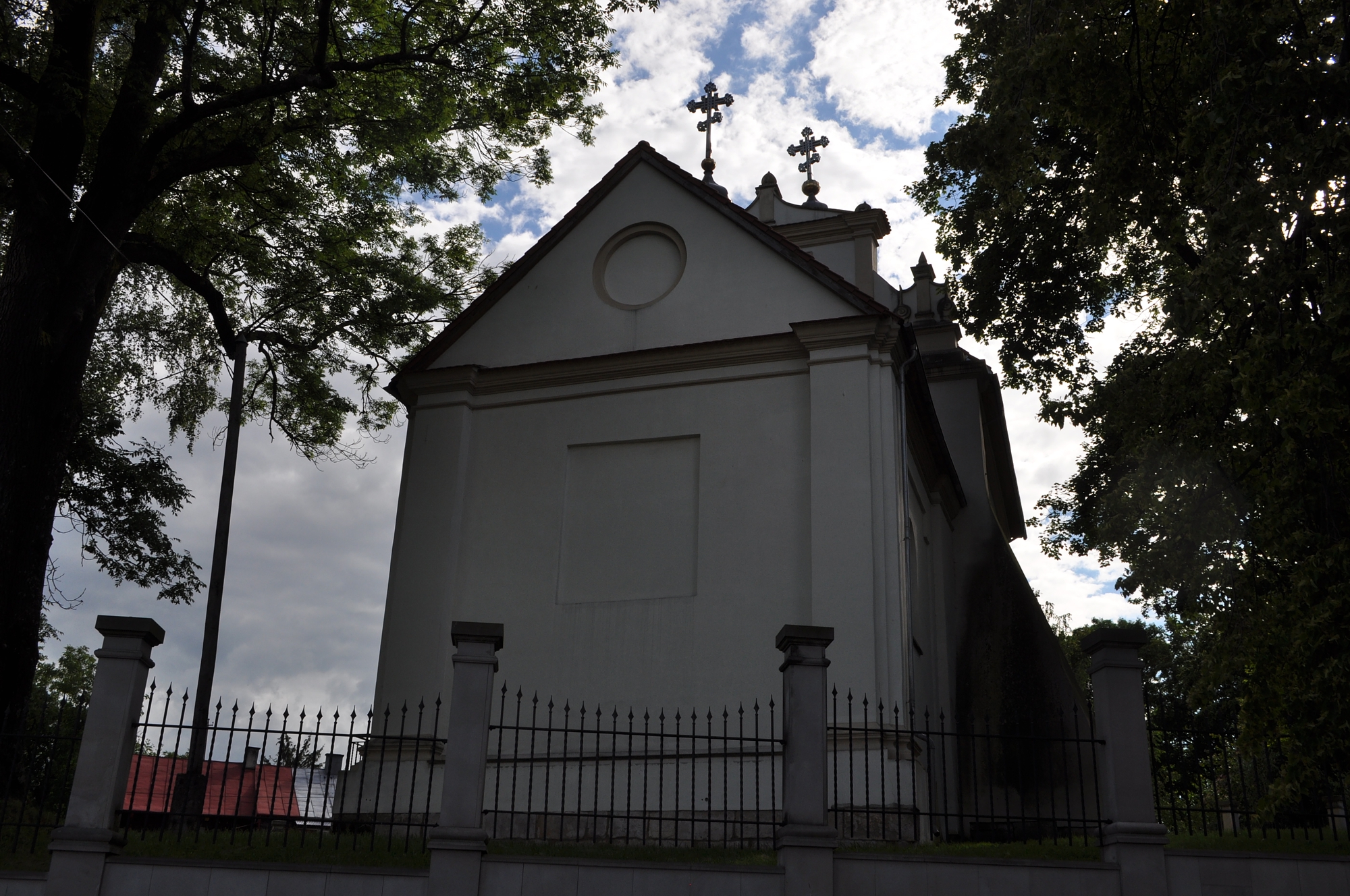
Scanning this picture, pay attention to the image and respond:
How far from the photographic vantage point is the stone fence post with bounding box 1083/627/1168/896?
8.94 m

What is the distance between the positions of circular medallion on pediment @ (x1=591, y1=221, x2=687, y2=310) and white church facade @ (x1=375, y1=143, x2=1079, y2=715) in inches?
1.4

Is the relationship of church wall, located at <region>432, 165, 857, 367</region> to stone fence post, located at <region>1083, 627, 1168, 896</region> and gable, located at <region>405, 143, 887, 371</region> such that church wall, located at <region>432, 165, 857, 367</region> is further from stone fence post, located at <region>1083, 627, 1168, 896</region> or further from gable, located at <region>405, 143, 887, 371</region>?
stone fence post, located at <region>1083, 627, 1168, 896</region>

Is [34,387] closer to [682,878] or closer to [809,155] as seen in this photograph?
[682,878]

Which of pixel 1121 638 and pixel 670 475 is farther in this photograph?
pixel 670 475

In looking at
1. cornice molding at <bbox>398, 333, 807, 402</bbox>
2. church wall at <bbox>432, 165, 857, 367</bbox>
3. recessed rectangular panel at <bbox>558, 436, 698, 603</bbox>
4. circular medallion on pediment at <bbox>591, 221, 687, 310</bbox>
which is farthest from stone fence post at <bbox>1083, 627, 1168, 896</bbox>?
circular medallion on pediment at <bbox>591, 221, 687, 310</bbox>

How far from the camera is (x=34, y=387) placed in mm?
12883

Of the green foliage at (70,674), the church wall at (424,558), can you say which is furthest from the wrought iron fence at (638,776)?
the green foliage at (70,674)

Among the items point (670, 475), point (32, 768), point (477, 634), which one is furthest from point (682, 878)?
point (670, 475)

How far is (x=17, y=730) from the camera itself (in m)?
9.88

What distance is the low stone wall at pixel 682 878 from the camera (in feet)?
29.1

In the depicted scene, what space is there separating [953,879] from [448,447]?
30.5 feet

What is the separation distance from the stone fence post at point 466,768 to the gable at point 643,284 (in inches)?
260

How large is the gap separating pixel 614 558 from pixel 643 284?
407 centimetres

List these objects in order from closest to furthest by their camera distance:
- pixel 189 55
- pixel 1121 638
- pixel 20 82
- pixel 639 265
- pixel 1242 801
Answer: pixel 1121 638 < pixel 1242 801 < pixel 20 82 < pixel 189 55 < pixel 639 265
